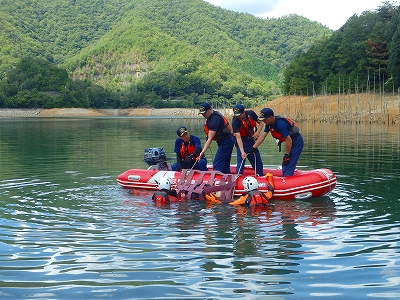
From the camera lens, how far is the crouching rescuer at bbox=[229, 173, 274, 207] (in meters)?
12.1

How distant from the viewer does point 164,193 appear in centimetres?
1273

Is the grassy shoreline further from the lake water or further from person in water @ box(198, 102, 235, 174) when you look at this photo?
the lake water

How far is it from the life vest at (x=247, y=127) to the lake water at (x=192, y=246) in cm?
229

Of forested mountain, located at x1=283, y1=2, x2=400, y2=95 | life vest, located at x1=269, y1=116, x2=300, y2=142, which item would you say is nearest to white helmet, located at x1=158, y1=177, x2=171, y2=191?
life vest, located at x1=269, y1=116, x2=300, y2=142

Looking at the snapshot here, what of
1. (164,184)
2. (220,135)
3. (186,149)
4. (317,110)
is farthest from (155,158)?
(317,110)

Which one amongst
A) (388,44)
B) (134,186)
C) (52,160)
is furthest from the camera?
(388,44)

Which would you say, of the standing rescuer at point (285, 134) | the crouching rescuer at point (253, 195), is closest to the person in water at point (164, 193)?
the crouching rescuer at point (253, 195)

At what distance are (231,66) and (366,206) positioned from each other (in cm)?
18417

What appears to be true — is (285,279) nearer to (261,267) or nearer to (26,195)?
(261,267)

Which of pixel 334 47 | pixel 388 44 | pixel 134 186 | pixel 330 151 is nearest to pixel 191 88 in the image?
pixel 334 47

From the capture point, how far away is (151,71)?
195125 millimetres

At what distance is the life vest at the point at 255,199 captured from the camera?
12.1m

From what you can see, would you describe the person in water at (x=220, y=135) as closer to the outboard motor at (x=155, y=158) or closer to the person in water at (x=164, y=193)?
the person in water at (x=164, y=193)

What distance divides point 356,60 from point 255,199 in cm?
7840
